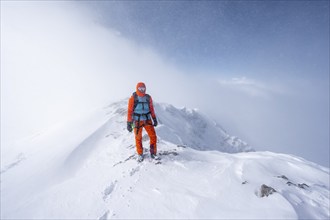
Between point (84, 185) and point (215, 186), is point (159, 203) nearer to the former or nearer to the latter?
point (215, 186)

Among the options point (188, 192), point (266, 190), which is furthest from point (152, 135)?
point (266, 190)

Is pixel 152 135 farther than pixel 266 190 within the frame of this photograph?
Yes

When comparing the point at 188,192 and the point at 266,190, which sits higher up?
the point at 266,190

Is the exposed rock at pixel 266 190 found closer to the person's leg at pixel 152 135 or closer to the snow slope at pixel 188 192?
the snow slope at pixel 188 192

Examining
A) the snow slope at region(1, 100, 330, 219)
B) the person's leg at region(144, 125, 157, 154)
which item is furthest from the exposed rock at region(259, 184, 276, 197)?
the person's leg at region(144, 125, 157, 154)

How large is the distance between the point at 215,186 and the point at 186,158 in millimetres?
3236

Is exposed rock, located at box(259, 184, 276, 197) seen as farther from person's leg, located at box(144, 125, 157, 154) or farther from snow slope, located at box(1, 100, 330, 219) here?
person's leg, located at box(144, 125, 157, 154)

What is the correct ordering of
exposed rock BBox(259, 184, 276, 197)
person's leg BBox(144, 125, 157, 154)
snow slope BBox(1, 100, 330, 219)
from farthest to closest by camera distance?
person's leg BBox(144, 125, 157, 154)
exposed rock BBox(259, 184, 276, 197)
snow slope BBox(1, 100, 330, 219)

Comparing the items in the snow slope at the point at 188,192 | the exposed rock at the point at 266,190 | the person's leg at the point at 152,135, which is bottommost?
the snow slope at the point at 188,192

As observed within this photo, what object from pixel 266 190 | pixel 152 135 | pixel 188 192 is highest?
pixel 152 135

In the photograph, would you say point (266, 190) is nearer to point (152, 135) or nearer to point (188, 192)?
point (188, 192)

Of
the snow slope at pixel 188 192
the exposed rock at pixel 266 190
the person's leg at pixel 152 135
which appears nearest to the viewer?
the snow slope at pixel 188 192

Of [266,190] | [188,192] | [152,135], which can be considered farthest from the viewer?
[152,135]

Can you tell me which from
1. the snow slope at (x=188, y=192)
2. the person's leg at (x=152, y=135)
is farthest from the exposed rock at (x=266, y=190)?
the person's leg at (x=152, y=135)
